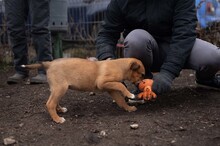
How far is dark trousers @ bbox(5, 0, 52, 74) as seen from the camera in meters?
4.82

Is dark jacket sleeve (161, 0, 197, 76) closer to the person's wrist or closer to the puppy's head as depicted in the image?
the person's wrist

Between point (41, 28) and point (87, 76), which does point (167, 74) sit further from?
point (41, 28)

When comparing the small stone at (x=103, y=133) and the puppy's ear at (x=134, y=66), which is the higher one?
the puppy's ear at (x=134, y=66)

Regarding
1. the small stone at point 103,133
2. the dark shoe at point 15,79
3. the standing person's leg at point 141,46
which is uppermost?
the standing person's leg at point 141,46

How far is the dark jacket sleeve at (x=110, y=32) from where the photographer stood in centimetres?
372

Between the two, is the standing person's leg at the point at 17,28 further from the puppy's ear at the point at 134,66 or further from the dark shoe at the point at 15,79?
the puppy's ear at the point at 134,66

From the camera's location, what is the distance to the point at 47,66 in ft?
10.8

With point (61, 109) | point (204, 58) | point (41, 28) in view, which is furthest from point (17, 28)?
point (204, 58)

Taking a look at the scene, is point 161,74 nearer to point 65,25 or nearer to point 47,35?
point 47,35

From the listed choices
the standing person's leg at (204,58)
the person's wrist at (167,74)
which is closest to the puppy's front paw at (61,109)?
the person's wrist at (167,74)

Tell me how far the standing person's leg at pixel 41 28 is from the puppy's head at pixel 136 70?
73.5 inches

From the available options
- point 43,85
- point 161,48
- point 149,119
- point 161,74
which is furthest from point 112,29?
point 43,85

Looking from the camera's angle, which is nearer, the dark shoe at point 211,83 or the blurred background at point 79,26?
the dark shoe at point 211,83

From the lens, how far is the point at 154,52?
3770mm
